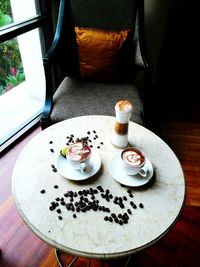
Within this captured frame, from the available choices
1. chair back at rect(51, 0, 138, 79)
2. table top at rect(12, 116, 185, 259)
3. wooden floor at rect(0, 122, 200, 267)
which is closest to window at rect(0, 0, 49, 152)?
chair back at rect(51, 0, 138, 79)

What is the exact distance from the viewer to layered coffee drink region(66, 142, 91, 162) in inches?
32.5

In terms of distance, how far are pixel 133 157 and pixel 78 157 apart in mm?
191

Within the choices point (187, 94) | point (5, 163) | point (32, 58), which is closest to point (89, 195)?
point (5, 163)

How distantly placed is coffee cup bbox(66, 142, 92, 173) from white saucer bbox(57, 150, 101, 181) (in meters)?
0.02

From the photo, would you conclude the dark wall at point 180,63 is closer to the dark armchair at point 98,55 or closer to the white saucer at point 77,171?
the dark armchair at point 98,55

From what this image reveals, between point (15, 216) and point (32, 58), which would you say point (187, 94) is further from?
point (15, 216)

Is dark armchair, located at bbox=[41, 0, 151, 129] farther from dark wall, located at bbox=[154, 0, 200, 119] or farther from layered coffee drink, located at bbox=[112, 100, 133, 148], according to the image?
dark wall, located at bbox=[154, 0, 200, 119]

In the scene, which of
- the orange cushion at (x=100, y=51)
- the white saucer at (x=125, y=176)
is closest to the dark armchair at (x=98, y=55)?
the orange cushion at (x=100, y=51)

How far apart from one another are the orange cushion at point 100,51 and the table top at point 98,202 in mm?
622

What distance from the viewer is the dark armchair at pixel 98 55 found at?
135 cm

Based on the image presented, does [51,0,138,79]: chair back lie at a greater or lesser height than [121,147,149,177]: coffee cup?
greater

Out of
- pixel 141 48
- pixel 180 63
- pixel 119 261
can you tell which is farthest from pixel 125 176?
pixel 180 63

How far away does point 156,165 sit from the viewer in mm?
888

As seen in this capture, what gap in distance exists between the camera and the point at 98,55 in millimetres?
1424
